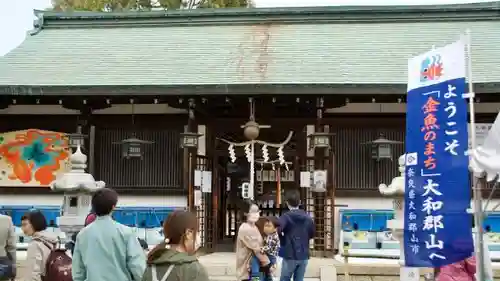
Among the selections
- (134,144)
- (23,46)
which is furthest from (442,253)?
(23,46)

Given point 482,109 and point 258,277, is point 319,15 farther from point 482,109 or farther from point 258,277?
point 258,277

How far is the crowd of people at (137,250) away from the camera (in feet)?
11.2

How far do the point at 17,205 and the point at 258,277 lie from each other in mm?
7274

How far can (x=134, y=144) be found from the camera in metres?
11.7

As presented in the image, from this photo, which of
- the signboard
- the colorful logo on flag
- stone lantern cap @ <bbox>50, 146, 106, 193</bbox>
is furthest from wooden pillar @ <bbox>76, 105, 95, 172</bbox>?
the colorful logo on flag

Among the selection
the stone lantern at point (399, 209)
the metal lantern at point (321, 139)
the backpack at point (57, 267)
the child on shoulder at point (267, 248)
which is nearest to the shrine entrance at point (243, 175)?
the metal lantern at point (321, 139)

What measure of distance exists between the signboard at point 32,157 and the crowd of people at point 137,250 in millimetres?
→ 6561

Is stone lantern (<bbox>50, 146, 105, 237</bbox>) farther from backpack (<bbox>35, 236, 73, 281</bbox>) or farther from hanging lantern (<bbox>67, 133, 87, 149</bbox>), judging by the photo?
backpack (<bbox>35, 236, 73, 281</bbox>)

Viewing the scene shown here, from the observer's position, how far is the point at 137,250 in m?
4.13

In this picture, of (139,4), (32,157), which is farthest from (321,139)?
(139,4)

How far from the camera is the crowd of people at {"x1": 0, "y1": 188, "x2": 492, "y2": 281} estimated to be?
343 cm

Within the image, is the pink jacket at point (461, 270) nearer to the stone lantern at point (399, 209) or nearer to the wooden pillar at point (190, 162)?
the stone lantern at point (399, 209)

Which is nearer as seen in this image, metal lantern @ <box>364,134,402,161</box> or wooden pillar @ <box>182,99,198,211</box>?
metal lantern @ <box>364,134,402,161</box>

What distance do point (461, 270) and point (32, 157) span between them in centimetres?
1008
